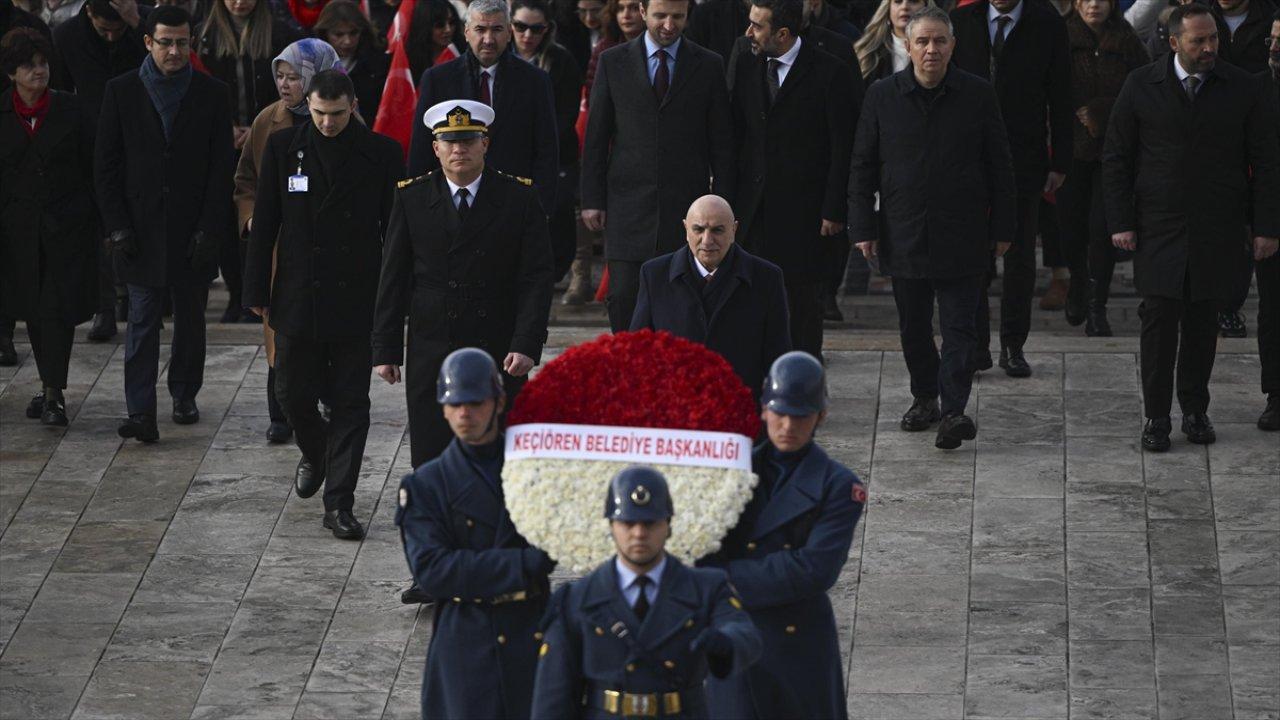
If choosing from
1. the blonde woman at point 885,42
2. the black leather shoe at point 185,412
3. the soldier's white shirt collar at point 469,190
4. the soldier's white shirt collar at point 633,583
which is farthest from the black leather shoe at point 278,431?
the soldier's white shirt collar at point 633,583

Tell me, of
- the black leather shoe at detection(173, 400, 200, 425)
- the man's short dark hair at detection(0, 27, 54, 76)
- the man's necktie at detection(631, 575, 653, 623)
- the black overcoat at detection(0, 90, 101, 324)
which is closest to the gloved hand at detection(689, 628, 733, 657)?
the man's necktie at detection(631, 575, 653, 623)

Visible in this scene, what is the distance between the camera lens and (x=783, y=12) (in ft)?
39.6

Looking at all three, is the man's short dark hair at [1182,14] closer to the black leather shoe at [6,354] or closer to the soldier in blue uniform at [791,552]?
the soldier in blue uniform at [791,552]

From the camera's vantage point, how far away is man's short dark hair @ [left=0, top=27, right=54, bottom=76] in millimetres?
12578

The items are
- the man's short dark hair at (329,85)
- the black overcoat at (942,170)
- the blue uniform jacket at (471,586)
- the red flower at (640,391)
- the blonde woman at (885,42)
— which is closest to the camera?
the red flower at (640,391)

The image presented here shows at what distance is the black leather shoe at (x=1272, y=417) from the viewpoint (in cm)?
1209

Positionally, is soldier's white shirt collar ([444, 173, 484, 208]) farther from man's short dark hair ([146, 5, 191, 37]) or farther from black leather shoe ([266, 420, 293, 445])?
man's short dark hair ([146, 5, 191, 37])

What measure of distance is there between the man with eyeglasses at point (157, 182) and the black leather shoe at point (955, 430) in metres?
3.97

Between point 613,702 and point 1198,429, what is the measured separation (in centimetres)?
615

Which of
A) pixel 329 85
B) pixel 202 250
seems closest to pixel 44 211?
pixel 202 250

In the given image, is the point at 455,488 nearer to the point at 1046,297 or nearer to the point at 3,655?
the point at 3,655

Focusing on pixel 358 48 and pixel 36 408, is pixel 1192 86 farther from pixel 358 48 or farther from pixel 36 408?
pixel 36 408

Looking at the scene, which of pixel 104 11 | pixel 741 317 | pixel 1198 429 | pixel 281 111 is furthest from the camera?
pixel 104 11

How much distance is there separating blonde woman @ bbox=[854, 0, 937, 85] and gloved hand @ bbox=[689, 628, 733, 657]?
7623 mm
